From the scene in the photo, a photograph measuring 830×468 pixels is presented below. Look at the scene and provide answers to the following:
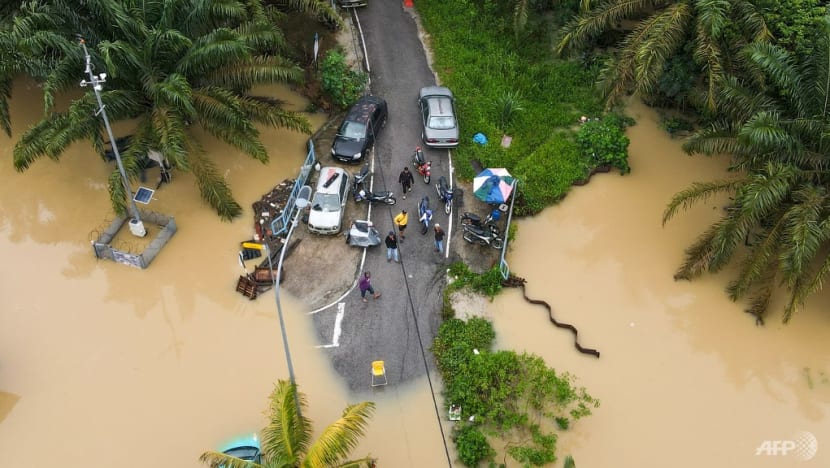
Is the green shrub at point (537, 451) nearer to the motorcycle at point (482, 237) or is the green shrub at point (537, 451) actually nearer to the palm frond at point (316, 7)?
the motorcycle at point (482, 237)

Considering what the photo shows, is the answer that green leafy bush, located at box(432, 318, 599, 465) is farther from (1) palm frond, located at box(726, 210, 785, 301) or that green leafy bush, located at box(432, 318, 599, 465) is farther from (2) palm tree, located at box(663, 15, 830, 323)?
(2) palm tree, located at box(663, 15, 830, 323)

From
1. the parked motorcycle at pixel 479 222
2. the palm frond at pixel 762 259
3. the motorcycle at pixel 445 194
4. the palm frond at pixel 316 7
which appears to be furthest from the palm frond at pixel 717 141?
the palm frond at pixel 316 7

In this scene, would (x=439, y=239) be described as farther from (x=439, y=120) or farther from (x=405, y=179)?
(x=439, y=120)

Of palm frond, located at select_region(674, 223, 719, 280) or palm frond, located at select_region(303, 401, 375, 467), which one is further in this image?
palm frond, located at select_region(674, 223, 719, 280)

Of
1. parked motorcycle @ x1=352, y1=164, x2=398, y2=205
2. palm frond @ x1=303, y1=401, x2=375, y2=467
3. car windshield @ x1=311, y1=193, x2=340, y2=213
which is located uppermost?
parked motorcycle @ x1=352, y1=164, x2=398, y2=205

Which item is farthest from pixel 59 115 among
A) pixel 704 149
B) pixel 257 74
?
pixel 704 149

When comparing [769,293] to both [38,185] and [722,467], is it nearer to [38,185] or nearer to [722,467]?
[722,467]

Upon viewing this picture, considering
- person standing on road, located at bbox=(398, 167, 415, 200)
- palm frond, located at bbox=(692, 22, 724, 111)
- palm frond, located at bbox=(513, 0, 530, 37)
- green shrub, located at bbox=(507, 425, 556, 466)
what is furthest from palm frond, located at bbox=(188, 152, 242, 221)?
palm frond, located at bbox=(692, 22, 724, 111)
